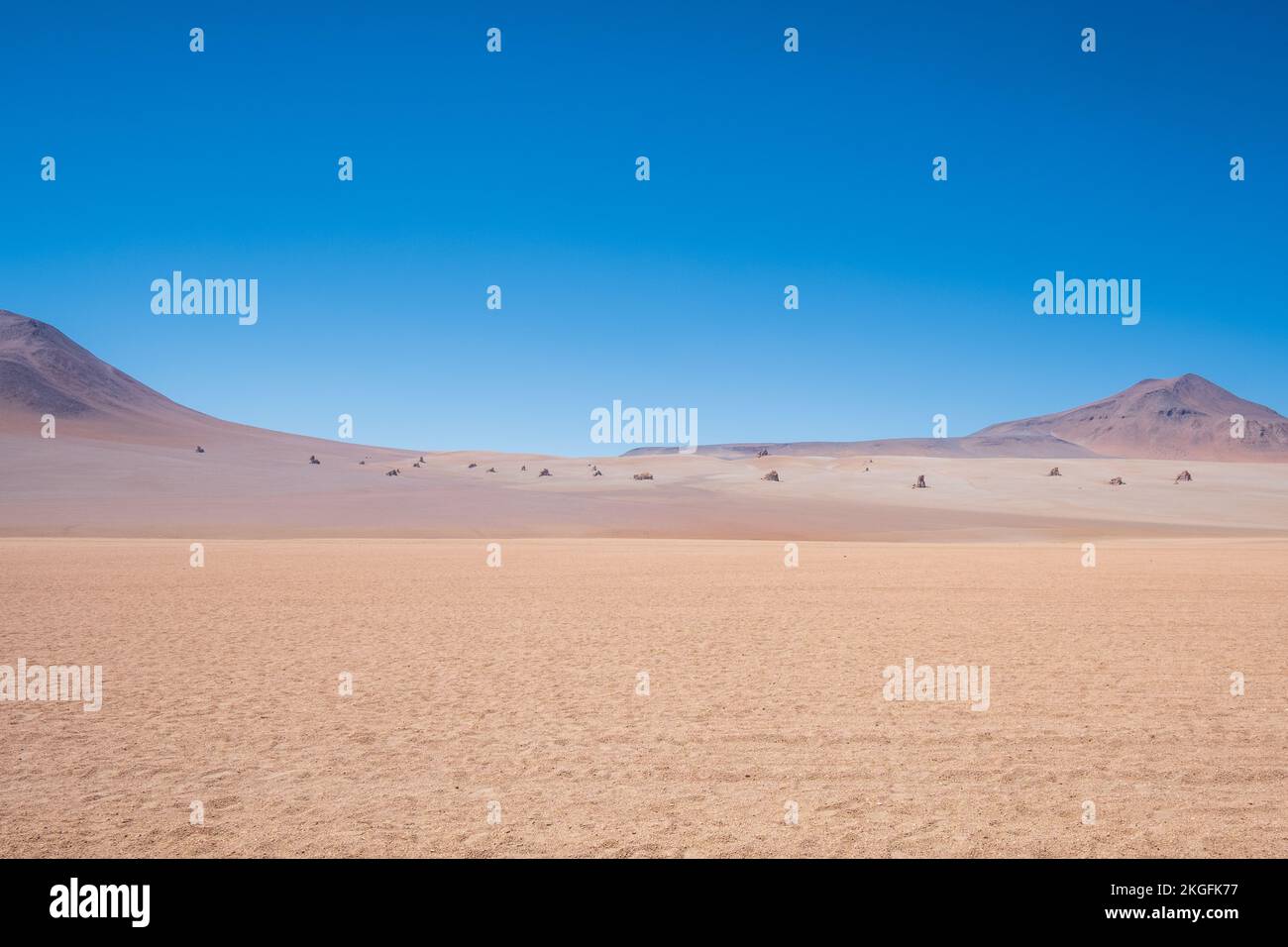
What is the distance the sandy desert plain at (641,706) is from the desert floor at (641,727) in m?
0.05

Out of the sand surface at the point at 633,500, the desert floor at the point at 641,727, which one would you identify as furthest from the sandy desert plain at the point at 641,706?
the sand surface at the point at 633,500

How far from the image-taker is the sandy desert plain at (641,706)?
7.48 meters

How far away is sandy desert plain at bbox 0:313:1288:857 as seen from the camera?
7484mm

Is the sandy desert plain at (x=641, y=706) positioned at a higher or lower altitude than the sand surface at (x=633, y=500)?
lower

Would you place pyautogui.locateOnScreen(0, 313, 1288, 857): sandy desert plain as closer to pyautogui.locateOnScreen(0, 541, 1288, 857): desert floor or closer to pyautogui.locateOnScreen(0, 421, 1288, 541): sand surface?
pyautogui.locateOnScreen(0, 541, 1288, 857): desert floor

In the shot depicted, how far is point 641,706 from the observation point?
11930 mm

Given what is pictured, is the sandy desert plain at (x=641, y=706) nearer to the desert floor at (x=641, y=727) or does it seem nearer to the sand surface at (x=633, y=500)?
the desert floor at (x=641, y=727)

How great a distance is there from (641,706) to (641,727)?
1126 millimetres

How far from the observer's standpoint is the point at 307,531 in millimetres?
52969

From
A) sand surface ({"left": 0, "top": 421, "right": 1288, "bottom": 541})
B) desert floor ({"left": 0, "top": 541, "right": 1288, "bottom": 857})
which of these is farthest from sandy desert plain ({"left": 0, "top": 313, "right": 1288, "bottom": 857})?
sand surface ({"left": 0, "top": 421, "right": 1288, "bottom": 541})

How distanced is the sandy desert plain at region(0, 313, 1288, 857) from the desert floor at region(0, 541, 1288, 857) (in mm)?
53
